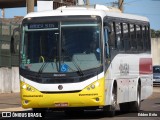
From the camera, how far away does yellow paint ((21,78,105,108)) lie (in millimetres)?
17859

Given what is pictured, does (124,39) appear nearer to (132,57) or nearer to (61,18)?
(132,57)

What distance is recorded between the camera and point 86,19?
18531mm

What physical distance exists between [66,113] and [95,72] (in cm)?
400

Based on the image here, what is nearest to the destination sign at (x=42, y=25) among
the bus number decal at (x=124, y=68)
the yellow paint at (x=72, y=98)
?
the yellow paint at (x=72, y=98)

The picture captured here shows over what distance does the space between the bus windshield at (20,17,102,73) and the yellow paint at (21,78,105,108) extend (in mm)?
660

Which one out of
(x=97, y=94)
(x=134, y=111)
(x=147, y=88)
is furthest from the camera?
(x=147, y=88)

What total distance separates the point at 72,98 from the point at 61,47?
5.22 ft

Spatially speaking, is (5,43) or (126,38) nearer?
(126,38)

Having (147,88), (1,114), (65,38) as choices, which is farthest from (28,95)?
(147,88)

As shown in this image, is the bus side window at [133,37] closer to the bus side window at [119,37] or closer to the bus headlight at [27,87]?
the bus side window at [119,37]

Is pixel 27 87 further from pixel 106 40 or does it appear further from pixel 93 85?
pixel 106 40

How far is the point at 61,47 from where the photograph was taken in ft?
60.3

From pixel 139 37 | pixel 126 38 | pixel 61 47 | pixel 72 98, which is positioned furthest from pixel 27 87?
pixel 139 37

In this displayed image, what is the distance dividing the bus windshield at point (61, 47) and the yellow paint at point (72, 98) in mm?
660
